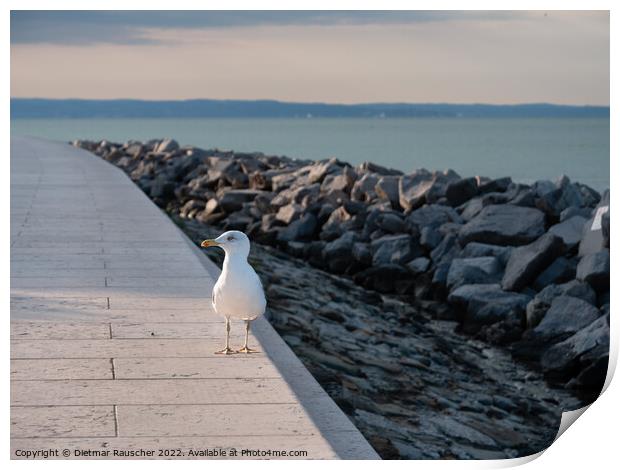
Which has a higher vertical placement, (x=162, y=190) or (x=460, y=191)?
(x=460, y=191)

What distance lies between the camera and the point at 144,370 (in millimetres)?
4973

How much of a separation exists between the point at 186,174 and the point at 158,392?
19015mm

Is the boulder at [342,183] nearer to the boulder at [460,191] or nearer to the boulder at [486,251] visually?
the boulder at [460,191]

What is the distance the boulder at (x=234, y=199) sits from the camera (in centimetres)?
1792

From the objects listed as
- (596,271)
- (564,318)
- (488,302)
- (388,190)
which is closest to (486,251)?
(488,302)

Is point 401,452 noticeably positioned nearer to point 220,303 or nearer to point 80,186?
point 220,303

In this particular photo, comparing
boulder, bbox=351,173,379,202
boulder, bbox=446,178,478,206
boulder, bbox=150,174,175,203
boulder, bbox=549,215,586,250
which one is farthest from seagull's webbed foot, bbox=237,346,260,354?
boulder, bbox=150,174,175,203

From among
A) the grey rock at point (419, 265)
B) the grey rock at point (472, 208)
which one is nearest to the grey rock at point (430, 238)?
the grey rock at point (419, 265)

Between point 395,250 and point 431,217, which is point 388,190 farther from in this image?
point 395,250

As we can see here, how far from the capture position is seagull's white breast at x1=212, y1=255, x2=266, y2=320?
4.85 meters

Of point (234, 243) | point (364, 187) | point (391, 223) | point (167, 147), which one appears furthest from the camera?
point (167, 147)

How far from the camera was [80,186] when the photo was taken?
47.4ft

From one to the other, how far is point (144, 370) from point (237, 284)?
65cm
